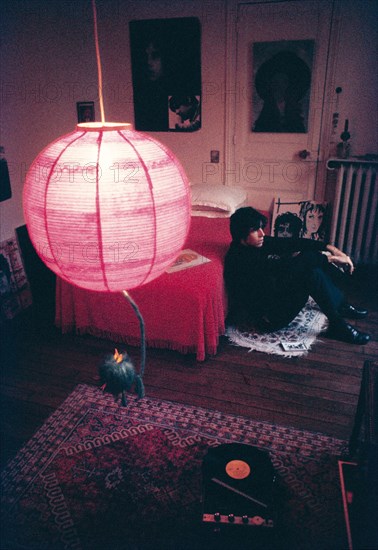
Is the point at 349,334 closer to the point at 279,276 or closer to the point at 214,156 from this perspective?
the point at 279,276

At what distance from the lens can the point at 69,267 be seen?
113cm

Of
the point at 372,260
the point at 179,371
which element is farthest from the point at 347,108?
the point at 179,371

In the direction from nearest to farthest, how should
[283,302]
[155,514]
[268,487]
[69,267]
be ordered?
[69,267], [268,487], [155,514], [283,302]

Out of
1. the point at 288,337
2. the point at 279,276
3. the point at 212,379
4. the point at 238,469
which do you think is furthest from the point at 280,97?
the point at 238,469

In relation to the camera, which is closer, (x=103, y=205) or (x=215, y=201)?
(x=103, y=205)

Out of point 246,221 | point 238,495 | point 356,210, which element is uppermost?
point 246,221

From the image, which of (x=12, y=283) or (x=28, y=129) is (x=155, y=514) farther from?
(x=28, y=129)

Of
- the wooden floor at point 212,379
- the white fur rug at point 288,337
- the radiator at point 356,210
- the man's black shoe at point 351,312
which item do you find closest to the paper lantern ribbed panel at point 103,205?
the wooden floor at point 212,379

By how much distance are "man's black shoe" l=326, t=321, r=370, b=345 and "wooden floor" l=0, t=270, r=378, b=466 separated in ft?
0.16

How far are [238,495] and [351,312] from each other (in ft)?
6.67

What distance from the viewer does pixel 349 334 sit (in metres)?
3.03

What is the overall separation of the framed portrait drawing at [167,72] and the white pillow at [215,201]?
77 centimetres

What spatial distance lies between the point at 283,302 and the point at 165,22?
295 centimetres

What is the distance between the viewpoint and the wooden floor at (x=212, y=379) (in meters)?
2.41
